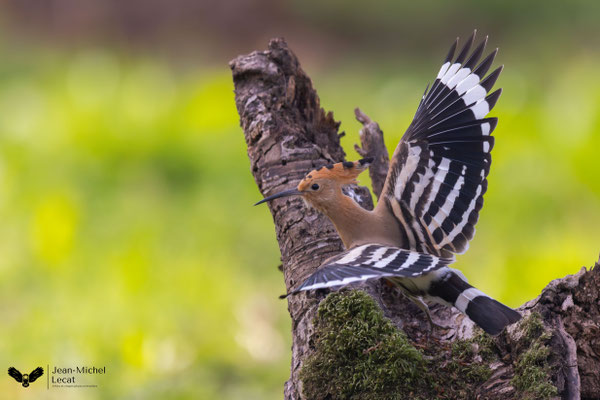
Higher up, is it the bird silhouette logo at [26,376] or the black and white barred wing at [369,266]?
the bird silhouette logo at [26,376]

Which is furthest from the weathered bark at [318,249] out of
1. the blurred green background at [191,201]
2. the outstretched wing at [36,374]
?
the outstretched wing at [36,374]

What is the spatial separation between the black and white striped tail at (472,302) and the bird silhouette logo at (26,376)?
1388mm

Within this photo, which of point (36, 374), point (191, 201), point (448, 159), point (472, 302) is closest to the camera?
point (472, 302)

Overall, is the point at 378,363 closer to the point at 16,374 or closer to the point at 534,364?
the point at 534,364

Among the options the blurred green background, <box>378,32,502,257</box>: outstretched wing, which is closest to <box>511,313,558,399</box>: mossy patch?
<box>378,32,502,257</box>: outstretched wing

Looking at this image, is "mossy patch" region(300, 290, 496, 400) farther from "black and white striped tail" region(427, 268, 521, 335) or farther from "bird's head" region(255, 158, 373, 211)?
"bird's head" region(255, 158, 373, 211)

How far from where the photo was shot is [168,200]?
3.90m

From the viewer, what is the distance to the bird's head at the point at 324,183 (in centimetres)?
188

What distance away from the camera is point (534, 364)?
145 centimetres

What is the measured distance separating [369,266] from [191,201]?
2.47 meters

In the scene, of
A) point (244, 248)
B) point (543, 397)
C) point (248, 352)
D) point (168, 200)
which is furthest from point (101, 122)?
point (543, 397)

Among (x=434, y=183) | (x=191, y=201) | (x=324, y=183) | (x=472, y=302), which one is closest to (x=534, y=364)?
(x=472, y=302)

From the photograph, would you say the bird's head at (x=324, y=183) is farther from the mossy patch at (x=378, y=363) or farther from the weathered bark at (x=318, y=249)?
the mossy patch at (x=378, y=363)

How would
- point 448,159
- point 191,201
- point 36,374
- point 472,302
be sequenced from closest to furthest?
point 472,302
point 448,159
point 36,374
point 191,201
